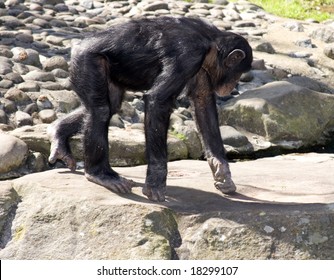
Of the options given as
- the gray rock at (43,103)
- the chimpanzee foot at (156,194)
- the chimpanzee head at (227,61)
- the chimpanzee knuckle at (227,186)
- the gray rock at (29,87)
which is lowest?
the gray rock at (43,103)

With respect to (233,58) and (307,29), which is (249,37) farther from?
(233,58)

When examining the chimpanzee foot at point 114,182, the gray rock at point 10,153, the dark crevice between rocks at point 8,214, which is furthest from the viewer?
the gray rock at point 10,153

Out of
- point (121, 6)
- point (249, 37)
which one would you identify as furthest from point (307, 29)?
point (121, 6)

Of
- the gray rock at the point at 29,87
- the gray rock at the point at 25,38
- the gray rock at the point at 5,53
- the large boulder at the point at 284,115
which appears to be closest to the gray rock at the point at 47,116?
the gray rock at the point at 29,87

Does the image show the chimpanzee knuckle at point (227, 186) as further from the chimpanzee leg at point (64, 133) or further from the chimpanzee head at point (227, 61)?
the chimpanzee leg at point (64, 133)

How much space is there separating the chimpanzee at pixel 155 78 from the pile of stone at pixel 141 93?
1952 mm

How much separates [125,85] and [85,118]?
0.47 m

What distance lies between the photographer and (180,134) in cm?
988

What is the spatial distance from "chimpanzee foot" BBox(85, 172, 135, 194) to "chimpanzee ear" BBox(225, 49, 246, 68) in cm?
128

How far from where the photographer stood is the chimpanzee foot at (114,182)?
248 inches

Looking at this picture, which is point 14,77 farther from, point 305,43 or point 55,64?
point 305,43

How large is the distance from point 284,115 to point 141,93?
6.58 ft

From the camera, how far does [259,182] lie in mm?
6832

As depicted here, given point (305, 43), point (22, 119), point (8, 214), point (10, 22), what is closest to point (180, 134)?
point (22, 119)
